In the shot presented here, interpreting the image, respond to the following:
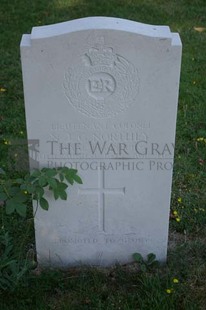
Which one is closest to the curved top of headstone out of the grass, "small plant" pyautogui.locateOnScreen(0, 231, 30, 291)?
"small plant" pyautogui.locateOnScreen(0, 231, 30, 291)

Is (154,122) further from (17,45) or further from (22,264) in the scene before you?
(17,45)

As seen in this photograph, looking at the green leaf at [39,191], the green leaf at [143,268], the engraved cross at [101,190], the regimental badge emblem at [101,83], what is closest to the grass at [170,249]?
the green leaf at [143,268]

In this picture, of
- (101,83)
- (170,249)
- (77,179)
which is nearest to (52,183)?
(77,179)

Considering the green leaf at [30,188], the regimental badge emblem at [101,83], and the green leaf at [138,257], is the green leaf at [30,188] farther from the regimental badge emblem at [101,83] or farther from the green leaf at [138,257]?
the green leaf at [138,257]

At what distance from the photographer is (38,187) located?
2.72 meters

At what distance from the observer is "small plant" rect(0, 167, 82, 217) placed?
2.68 m

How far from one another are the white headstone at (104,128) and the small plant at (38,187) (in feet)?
0.36

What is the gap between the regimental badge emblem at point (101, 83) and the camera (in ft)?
8.30

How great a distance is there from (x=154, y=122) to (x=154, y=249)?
0.87m

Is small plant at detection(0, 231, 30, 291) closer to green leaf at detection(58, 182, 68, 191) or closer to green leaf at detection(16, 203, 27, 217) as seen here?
green leaf at detection(16, 203, 27, 217)

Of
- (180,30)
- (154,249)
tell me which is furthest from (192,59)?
(154,249)

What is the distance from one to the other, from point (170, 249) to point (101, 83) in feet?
4.17

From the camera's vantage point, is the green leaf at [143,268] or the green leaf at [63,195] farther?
the green leaf at [143,268]

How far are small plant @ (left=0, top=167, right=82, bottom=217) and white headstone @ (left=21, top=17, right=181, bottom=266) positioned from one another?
0.36 feet
